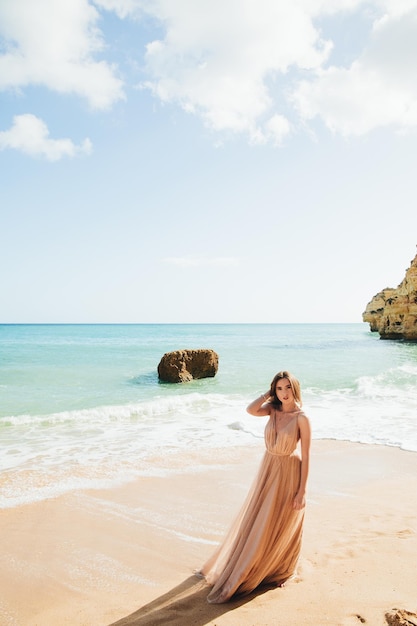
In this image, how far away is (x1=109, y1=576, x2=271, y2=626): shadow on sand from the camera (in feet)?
11.6

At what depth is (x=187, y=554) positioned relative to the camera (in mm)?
4812

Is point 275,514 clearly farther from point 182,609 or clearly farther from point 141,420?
point 141,420

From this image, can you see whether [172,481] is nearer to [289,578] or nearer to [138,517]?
[138,517]

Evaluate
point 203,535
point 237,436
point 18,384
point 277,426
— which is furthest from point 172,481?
point 18,384

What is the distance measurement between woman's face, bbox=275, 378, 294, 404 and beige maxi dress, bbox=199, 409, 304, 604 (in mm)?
152

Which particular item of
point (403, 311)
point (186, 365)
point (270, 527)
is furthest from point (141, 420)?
point (403, 311)

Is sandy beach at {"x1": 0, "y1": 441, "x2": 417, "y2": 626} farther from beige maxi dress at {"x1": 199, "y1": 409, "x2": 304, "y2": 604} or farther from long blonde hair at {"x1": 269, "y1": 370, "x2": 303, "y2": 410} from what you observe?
long blonde hair at {"x1": 269, "y1": 370, "x2": 303, "y2": 410}

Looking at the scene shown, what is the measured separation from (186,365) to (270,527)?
1609 centimetres

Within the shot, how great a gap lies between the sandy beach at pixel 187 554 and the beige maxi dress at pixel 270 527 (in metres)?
0.14

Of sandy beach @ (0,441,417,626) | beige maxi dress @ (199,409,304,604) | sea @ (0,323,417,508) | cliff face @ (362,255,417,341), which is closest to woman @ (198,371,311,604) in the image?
beige maxi dress @ (199,409,304,604)

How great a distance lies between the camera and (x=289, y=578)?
404 cm

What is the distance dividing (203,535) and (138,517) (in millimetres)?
1086

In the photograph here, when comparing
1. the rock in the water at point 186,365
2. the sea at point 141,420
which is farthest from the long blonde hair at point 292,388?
the rock in the water at point 186,365

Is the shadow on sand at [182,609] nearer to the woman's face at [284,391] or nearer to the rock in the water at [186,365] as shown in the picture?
the woman's face at [284,391]
